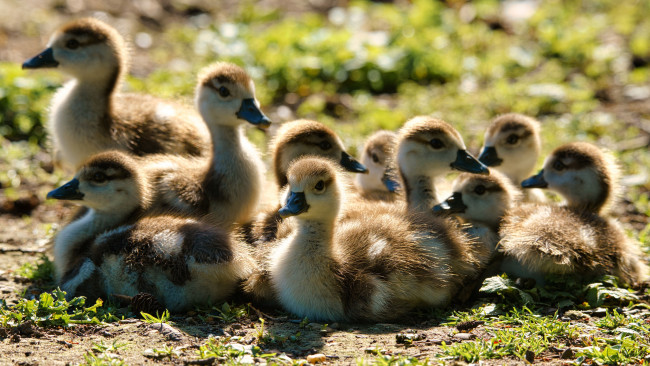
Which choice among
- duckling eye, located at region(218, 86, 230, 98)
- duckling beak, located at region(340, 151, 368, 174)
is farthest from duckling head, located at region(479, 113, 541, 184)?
duckling eye, located at region(218, 86, 230, 98)

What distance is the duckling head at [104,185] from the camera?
5.84m

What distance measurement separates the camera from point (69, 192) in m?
5.84

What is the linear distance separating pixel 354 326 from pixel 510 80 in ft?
24.1

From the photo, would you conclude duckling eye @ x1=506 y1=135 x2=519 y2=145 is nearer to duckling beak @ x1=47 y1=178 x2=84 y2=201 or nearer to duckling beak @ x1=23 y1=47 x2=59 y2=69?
duckling beak @ x1=47 y1=178 x2=84 y2=201

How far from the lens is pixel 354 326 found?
17.3 ft

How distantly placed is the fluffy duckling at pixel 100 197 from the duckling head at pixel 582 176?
329cm

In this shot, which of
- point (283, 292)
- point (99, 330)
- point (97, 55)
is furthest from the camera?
point (97, 55)

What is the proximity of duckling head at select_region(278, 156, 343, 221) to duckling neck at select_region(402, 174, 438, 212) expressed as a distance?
1.36m

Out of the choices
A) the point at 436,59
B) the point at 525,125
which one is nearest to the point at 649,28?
the point at 436,59

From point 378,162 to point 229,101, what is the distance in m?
1.44

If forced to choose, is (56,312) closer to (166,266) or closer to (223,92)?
(166,266)

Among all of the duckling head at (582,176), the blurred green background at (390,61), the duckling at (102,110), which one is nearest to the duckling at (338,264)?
the duckling head at (582,176)

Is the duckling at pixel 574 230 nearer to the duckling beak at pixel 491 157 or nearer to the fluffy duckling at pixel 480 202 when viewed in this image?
the fluffy duckling at pixel 480 202

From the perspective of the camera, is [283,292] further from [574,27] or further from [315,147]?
[574,27]
